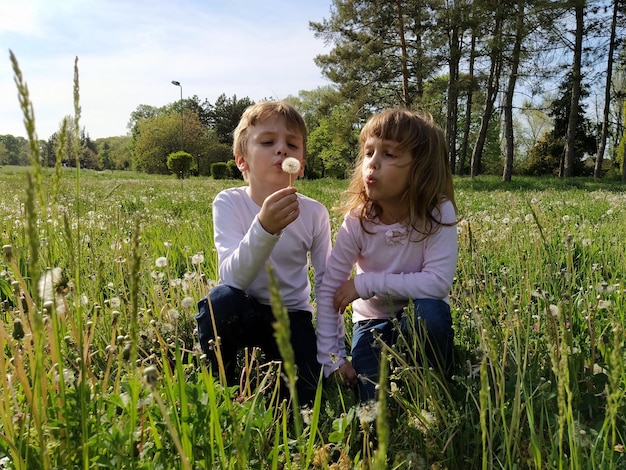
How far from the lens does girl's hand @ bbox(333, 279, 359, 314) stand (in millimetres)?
2398

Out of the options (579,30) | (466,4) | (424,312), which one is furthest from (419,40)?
(424,312)

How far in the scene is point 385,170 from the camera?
2.48 meters

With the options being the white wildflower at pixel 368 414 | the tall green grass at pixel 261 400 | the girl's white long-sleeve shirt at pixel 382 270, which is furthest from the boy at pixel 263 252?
the white wildflower at pixel 368 414

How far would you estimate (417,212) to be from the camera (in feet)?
8.35

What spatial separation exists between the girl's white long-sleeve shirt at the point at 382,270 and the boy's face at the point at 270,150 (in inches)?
18.0

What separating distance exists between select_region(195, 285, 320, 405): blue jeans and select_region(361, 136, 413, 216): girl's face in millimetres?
769

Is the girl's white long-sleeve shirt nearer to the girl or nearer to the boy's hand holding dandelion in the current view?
the girl

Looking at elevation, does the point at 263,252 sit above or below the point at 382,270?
above

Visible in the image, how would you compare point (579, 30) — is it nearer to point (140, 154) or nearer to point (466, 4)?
point (466, 4)

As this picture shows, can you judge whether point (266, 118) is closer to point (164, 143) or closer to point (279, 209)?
point (279, 209)

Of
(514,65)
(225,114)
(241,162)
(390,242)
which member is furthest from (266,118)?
(225,114)

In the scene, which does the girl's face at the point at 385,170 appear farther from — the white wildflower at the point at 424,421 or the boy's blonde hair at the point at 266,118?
the white wildflower at the point at 424,421

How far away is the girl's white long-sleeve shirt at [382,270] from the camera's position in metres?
2.35

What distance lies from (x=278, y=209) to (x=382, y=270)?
0.86m
